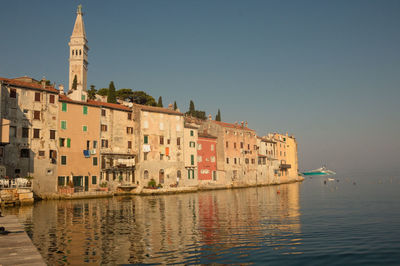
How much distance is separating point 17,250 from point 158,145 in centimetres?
4643

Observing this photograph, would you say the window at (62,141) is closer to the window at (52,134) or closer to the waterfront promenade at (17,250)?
the window at (52,134)

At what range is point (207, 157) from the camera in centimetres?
6969

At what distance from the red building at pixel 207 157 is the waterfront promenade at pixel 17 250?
5109 cm

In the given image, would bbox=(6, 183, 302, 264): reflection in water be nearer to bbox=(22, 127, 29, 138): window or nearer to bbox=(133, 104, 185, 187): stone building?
bbox=(22, 127, 29, 138): window

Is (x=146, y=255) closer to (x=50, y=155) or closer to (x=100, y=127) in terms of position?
(x=50, y=155)

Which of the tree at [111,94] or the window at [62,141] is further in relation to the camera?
the tree at [111,94]

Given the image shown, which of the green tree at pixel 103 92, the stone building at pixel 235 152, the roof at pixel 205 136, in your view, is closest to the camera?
the roof at pixel 205 136

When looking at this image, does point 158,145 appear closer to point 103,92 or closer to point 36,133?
point 36,133

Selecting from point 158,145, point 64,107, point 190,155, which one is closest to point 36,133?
point 64,107

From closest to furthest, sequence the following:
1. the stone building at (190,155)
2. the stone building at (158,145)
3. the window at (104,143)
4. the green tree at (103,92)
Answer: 1. the window at (104,143)
2. the stone building at (158,145)
3. the stone building at (190,155)
4. the green tree at (103,92)

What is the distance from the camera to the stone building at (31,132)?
1695 inches

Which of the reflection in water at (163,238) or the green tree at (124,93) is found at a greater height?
the green tree at (124,93)

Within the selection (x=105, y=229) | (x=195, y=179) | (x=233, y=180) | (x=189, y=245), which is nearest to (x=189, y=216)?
(x=105, y=229)

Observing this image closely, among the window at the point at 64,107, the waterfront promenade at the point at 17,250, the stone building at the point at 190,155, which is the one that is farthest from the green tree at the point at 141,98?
the waterfront promenade at the point at 17,250
